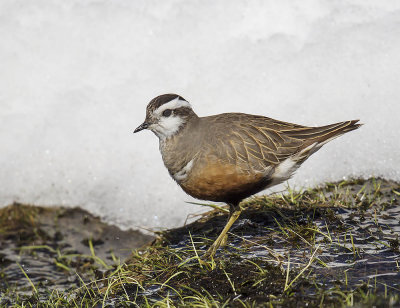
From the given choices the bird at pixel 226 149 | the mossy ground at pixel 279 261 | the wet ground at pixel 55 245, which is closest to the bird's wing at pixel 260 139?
the bird at pixel 226 149

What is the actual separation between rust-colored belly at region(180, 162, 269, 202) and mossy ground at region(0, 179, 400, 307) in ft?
1.39

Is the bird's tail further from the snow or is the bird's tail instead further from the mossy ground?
the snow

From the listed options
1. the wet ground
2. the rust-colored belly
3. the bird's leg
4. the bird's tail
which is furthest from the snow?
the rust-colored belly

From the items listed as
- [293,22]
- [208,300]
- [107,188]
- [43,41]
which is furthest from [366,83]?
[43,41]

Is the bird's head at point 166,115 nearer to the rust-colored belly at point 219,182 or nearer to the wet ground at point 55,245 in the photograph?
the rust-colored belly at point 219,182

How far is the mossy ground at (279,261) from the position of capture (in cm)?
447

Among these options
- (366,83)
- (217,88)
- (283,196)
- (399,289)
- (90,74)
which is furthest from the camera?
(90,74)

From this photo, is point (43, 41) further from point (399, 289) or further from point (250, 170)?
point (399, 289)

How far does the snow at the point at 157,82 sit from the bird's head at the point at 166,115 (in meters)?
2.17

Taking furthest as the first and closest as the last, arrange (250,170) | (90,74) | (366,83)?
(90,74) < (366,83) < (250,170)

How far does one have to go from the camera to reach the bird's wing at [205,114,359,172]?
5.77m

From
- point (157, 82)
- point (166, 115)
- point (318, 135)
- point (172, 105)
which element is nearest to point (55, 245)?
point (157, 82)

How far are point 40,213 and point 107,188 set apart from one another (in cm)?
107

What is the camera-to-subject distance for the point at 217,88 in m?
9.11
